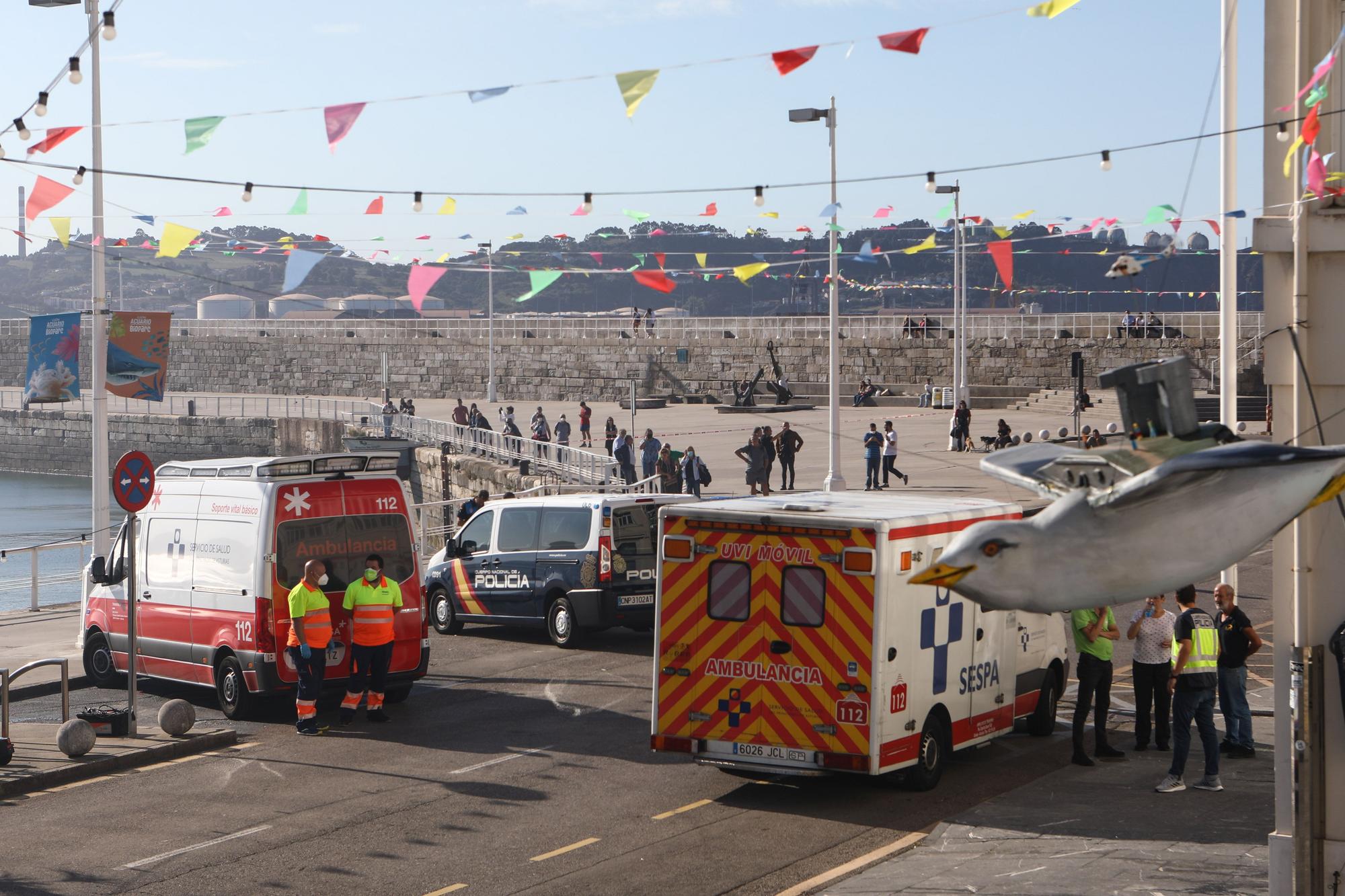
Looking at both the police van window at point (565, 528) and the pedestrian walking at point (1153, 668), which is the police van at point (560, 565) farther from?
the pedestrian walking at point (1153, 668)

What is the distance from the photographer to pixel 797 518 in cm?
1016

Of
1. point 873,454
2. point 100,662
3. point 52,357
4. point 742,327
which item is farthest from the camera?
point 742,327

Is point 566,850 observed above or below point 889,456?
below

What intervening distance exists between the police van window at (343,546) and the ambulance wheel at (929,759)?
17.9 ft

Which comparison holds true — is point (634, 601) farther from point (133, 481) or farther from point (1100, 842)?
point (1100, 842)

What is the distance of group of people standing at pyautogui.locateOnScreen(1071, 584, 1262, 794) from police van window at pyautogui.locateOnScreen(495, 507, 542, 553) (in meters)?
7.74

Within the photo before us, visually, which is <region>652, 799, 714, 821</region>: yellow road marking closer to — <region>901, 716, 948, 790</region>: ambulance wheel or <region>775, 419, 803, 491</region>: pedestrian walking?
<region>901, 716, 948, 790</region>: ambulance wheel

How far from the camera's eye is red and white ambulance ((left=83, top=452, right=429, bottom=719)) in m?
13.3

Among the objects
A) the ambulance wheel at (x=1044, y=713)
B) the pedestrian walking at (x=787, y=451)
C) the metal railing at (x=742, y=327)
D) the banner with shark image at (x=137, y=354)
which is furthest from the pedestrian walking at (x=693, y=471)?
the metal railing at (x=742, y=327)

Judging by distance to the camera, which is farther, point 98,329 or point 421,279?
point 421,279

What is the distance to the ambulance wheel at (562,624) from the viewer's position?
17375mm

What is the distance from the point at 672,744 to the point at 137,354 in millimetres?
10938

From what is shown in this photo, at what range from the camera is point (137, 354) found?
1880 centimetres

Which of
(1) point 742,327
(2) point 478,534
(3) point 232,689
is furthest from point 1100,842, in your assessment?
(1) point 742,327
